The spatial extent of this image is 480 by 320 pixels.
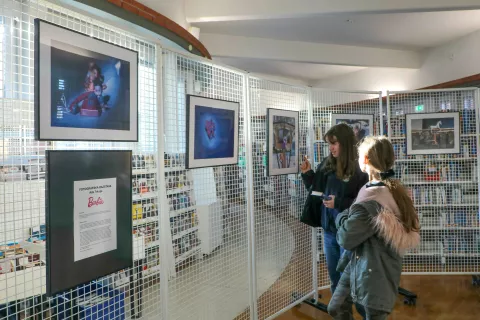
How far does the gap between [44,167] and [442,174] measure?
421 cm

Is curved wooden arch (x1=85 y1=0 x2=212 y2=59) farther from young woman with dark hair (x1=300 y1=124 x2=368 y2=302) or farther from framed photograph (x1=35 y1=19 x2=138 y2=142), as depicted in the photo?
young woman with dark hair (x1=300 y1=124 x2=368 y2=302)

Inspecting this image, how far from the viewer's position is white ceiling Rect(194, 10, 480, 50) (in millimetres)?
5070

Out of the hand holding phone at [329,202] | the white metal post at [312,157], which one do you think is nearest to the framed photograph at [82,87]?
the hand holding phone at [329,202]

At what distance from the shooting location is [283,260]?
126 inches

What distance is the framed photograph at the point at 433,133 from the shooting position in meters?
3.89

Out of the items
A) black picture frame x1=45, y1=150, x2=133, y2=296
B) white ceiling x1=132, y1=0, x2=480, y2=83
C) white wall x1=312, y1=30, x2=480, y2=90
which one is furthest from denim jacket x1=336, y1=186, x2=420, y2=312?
white wall x1=312, y1=30, x2=480, y2=90

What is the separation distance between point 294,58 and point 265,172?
409cm

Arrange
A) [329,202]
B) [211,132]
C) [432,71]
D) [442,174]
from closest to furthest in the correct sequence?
[211,132], [329,202], [442,174], [432,71]

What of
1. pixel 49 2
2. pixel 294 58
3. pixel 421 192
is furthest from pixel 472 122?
pixel 49 2

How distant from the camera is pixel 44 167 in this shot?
1395 millimetres

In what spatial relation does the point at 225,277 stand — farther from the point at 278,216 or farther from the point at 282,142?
the point at 282,142

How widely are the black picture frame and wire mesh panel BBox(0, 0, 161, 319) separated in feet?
0.20

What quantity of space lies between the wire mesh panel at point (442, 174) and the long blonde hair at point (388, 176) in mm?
2203

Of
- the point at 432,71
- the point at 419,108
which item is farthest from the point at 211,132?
the point at 432,71
